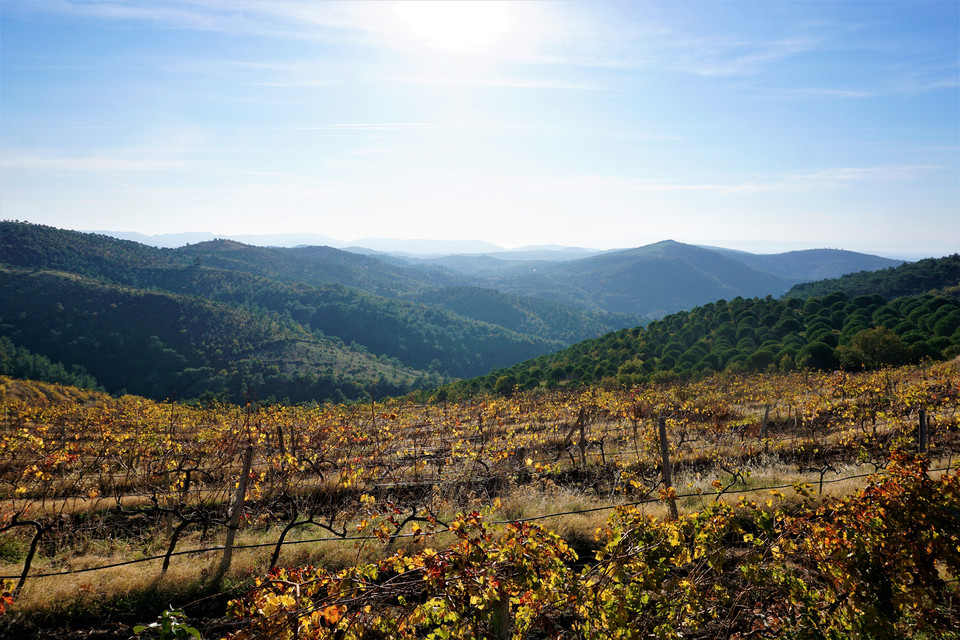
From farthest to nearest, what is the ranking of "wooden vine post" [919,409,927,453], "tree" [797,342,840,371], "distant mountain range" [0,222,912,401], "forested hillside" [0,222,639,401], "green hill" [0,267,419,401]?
"distant mountain range" [0,222,912,401] < "forested hillside" [0,222,639,401] < "green hill" [0,267,419,401] < "tree" [797,342,840,371] < "wooden vine post" [919,409,927,453]

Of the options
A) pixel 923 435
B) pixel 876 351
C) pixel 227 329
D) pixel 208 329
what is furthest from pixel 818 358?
pixel 208 329

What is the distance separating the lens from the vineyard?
11.4 ft

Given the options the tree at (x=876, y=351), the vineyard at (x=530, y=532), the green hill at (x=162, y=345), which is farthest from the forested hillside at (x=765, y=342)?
the green hill at (x=162, y=345)

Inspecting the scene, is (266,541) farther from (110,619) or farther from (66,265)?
(66,265)

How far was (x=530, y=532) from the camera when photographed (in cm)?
362

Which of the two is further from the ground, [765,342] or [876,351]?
[876,351]

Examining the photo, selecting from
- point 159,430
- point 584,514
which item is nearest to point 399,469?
point 584,514

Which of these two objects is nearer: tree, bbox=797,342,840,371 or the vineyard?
the vineyard

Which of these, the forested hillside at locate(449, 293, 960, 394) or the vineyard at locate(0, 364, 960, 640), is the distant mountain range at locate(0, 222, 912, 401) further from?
the vineyard at locate(0, 364, 960, 640)

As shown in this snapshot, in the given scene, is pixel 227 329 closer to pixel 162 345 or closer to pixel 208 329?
pixel 208 329

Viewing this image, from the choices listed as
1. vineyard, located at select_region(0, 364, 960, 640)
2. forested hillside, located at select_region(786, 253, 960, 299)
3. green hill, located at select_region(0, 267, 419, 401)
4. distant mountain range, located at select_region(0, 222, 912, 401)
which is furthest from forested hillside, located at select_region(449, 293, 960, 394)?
green hill, located at select_region(0, 267, 419, 401)

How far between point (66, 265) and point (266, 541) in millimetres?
152226

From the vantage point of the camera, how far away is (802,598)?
13.0ft

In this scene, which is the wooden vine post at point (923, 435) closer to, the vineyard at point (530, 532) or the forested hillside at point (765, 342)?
the vineyard at point (530, 532)
